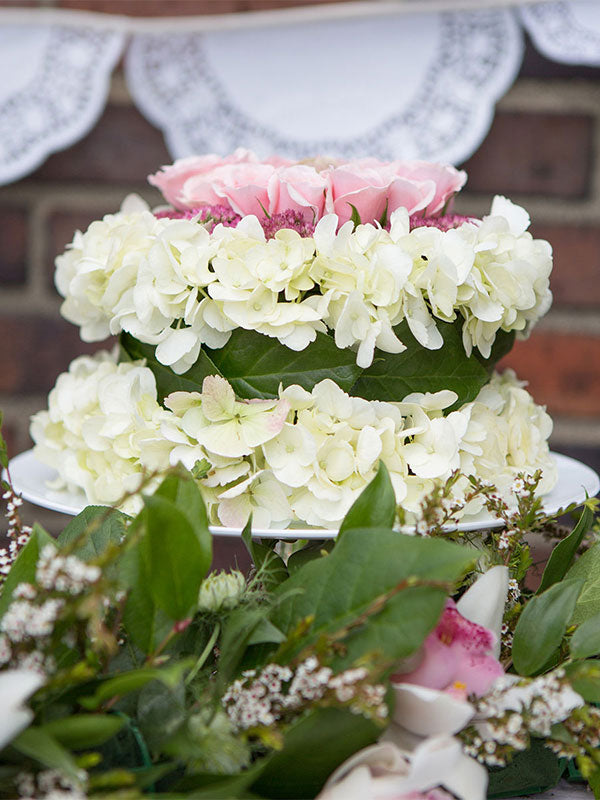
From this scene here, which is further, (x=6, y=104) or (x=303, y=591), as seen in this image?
(x=6, y=104)

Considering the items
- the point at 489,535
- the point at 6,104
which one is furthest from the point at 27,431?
the point at 489,535

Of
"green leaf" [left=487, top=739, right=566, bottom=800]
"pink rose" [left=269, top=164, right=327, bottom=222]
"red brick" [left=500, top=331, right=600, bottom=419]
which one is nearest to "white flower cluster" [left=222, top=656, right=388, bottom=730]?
"green leaf" [left=487, top=739, right=566, bottom=800]

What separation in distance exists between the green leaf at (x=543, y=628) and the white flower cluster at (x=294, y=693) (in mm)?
89

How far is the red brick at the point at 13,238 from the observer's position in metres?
0.82

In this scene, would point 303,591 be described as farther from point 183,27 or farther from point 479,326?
point 183,27

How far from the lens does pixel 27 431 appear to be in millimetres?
837

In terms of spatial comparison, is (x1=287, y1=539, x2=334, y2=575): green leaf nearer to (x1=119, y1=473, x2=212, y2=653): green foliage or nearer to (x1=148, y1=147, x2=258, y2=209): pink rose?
(x1=119, y1=473, x2=212, y2=653): green foliage

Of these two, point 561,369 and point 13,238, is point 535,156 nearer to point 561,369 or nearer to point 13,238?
point 561,369

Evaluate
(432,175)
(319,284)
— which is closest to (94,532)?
(319,284)

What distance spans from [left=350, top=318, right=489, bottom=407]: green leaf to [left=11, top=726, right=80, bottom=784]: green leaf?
235 millimetres

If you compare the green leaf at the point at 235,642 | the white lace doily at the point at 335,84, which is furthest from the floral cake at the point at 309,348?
the white lace doily at the point at 335,84

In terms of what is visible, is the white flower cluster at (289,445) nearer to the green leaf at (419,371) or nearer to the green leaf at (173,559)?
the green leaf at (419,371)

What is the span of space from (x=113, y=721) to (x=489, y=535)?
0.24 metres

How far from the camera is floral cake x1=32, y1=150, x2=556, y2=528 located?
16.6 inches
